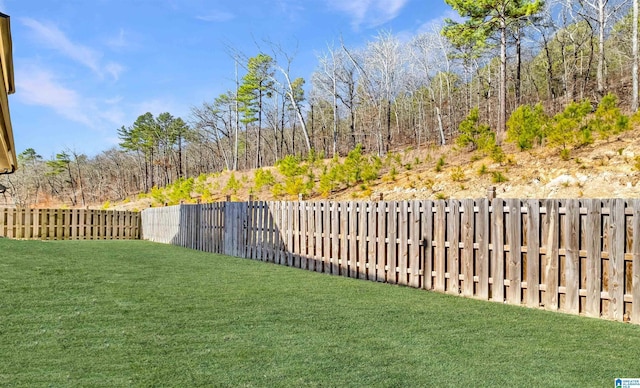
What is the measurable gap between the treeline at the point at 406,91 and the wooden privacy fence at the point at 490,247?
6985 millimetres

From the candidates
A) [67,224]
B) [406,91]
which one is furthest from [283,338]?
[406,91]

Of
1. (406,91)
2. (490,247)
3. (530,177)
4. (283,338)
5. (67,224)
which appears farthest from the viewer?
(406,91)

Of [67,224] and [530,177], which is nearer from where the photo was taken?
[530,177]

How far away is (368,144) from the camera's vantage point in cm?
4072

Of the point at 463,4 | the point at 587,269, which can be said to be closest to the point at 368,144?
the point at 463,4

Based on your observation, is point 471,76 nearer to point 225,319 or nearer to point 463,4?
point 463,4

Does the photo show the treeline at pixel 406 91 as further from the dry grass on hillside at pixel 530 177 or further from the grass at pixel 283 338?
the grass at pixel 283 338

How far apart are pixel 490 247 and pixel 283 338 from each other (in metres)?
3.15

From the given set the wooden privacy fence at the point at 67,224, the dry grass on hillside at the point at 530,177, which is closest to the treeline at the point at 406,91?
the dry grass on hillside at the point at 530,177

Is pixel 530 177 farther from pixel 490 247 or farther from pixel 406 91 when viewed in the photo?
pixel 406 91

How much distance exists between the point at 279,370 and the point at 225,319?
52.4 inches

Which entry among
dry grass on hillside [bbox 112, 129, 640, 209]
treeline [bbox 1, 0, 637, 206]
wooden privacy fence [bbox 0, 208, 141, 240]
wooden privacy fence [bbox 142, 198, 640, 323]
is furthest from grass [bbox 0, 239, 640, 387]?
wooden privacy fence [bbox 0, 208, 141, 240]

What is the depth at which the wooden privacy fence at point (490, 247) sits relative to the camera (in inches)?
178

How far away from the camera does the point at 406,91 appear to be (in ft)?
129
